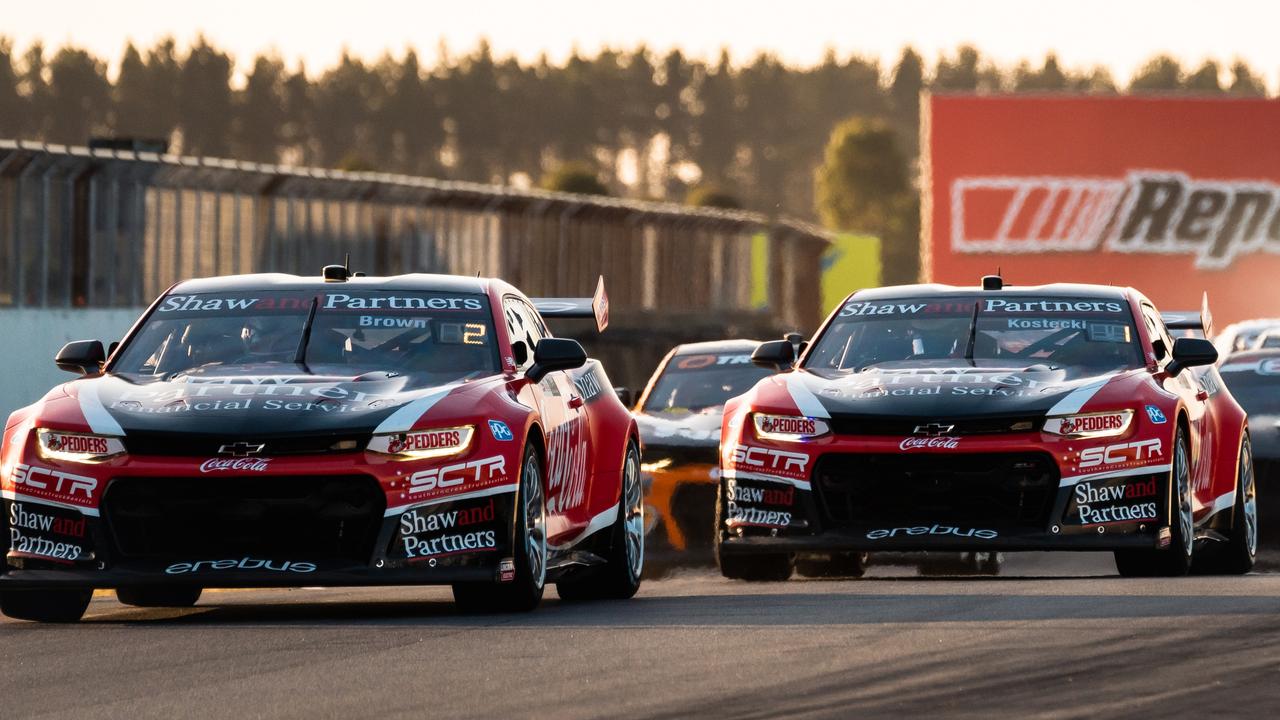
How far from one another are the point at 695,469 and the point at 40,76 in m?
147

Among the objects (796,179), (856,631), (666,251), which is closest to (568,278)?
(666,251)

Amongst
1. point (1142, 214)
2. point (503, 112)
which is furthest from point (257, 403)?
point (503, 112)

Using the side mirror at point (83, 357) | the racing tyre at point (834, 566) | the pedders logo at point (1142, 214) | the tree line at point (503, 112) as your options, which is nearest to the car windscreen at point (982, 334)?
the racing tyre at point (834, 566)

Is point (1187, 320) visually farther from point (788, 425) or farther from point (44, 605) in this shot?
point (44, 605)

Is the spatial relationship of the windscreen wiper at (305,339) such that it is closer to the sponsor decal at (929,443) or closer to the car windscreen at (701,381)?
the sponsor decal at (929,443)

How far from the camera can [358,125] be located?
579ft

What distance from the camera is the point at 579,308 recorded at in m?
14.4

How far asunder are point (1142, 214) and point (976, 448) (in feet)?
178

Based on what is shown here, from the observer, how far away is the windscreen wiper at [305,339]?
37.3 ft

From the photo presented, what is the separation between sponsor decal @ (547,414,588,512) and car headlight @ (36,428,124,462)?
1.80 meters

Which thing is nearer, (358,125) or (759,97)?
(358,125)

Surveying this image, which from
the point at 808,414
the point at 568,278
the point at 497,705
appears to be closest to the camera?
the point at 497,705

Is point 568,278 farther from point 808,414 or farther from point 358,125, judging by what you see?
point 358,125

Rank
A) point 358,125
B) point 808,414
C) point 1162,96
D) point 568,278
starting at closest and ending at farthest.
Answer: point 808,414, point 568,278, point 1162,96, point 358,125
